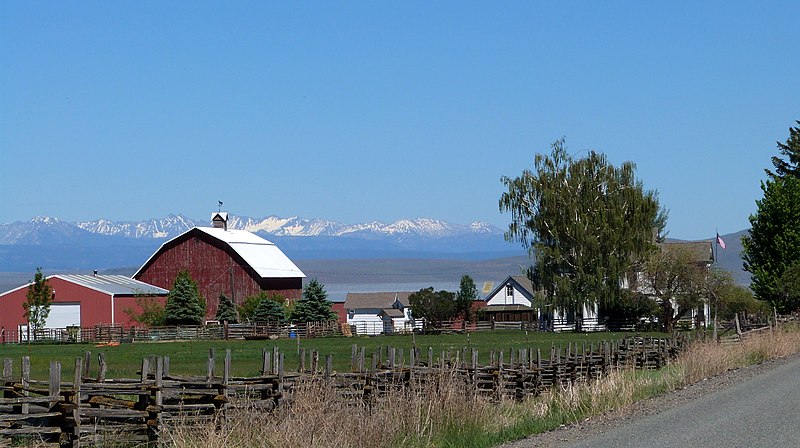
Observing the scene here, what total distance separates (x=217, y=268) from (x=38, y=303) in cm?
1912

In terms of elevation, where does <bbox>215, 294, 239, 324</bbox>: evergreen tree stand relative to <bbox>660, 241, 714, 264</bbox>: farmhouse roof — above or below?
below

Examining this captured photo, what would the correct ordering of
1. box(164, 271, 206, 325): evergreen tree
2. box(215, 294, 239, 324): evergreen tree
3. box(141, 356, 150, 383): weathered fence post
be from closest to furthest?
box(141, 356, 150, 383): weathered fence post < box(164, 271, 206, 325): evergreen tree < box(215, 294, 239, 324): evergreen tree

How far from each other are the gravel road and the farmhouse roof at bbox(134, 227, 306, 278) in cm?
7214

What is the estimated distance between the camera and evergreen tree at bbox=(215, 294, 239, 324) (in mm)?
87750

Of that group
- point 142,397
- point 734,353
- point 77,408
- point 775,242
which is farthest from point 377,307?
point 77,408

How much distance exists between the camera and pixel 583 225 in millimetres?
72750

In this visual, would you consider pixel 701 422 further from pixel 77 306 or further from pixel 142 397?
pixel 77 306

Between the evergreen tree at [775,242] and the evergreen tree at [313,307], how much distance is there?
3185cm

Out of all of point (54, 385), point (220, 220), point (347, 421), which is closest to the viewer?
point (347, 421)

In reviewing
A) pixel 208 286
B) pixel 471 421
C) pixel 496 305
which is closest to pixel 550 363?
pixel 471 421

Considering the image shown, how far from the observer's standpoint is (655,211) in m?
74.5

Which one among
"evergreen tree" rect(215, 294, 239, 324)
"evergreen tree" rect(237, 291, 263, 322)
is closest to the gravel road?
"evergreen tree" rect(215, 294, 239, 324)

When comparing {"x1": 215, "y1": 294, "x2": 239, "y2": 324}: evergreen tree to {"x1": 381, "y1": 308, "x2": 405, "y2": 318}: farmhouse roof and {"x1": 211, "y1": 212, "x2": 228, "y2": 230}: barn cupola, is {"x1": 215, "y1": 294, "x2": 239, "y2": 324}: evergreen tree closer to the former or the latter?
{"x1": 211, "y1": 212, "x2": 228, "y2": 230}: barn cupola

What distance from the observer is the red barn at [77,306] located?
83.5 metres
